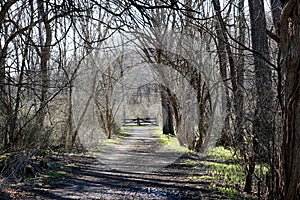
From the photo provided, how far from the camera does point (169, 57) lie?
1078 centimetres

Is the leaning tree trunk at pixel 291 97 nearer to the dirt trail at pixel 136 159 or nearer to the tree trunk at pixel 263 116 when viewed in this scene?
the tree trunk at pixel 263 116

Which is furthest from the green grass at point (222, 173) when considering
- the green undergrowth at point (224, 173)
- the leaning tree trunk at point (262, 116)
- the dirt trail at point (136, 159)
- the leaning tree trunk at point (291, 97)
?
the leaning tree trunk at point (291, 97)

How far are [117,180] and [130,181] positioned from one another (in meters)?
0.29

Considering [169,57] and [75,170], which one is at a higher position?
[169,57]

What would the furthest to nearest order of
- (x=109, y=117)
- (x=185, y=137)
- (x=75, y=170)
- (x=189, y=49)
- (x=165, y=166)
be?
(x=109, y=117), (x=185, y=137), (x=189, y=49), (x=165, y=166), (x=75, y=170)

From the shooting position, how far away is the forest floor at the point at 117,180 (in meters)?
5.59

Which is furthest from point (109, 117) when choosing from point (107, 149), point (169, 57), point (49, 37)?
point (49, 37)

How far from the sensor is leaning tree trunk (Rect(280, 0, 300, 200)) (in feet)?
8.91

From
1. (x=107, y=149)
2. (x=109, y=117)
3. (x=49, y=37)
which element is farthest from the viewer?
(x=109, y=117)

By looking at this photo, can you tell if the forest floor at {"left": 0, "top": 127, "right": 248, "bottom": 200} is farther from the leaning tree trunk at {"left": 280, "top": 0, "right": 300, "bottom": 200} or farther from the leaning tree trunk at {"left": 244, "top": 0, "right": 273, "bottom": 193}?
the leaning tree trunk at {"left": 280, "top": 0, "right": 300, "bottom": 200}

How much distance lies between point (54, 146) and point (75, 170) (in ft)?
7.10

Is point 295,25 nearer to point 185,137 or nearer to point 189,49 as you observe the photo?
point 189,49

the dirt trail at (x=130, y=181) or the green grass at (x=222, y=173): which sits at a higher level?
the green grass at (x=222, y=173)

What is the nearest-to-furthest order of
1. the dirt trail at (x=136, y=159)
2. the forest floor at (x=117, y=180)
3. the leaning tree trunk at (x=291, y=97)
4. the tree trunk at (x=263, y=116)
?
the leaning tree trunk at (x=291, y=97) → the tree trunk at (x=263, y=116) → the forest floor at (x=117, y=180) → the dirt trail at (x=136, y=159)
